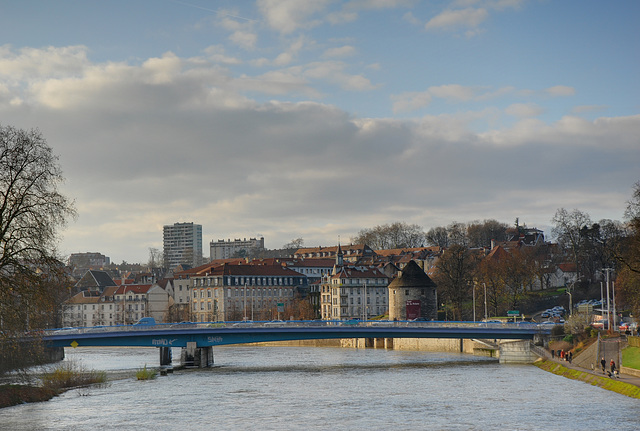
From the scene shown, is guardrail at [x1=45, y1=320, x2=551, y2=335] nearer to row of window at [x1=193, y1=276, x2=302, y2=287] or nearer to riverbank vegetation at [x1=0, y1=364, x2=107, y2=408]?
riverbank vegetation at [x1=0, y1=364, x2=107, y2=408]

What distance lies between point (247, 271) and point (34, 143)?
141 m

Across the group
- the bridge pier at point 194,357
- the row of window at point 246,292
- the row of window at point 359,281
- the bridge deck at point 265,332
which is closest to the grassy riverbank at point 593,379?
the bridge deck at point 265,332

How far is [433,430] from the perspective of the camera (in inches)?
1806

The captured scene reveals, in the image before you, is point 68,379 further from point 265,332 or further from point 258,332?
point 265,332

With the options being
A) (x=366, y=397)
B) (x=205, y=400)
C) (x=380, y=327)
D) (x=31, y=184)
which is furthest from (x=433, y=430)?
(x=380, y=327)

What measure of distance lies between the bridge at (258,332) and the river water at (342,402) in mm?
5842

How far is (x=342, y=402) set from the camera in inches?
2311

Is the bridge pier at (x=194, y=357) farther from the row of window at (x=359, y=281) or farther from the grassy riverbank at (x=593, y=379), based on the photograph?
the row of window at (x=359, y=281)

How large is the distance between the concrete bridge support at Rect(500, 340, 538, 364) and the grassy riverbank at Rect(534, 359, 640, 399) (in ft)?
16.8

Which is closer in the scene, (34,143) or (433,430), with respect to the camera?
(433,430)

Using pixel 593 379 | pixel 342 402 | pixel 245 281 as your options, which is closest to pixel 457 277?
pixel 245 281

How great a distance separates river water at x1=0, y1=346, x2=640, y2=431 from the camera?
1908 inches

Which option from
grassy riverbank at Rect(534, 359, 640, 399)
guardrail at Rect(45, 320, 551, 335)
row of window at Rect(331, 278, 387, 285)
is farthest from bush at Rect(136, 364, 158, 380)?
row of window at Rect(331, 278, 387, 285)

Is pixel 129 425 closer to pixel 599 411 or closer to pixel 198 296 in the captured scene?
pixel 599 411
